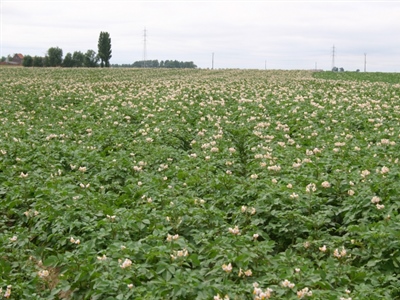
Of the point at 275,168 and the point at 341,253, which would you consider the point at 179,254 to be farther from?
the point at 275,168

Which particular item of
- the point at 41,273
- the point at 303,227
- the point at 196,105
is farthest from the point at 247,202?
the point at 196,105

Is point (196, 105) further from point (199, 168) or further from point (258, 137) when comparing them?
point (199, 168)

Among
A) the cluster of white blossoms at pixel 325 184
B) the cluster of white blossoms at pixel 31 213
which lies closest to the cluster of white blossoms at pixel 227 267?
the cluster of white blossoms at pixel 325 184

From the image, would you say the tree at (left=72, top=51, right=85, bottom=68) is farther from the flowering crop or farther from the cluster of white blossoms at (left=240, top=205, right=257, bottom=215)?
the cluster of white blossoms at (left=240, top=205, right=257, bottom=215)

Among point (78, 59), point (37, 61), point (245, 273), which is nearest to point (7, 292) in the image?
point (245, 273)

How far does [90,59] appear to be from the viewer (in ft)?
250

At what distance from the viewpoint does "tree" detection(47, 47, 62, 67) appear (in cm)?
7506

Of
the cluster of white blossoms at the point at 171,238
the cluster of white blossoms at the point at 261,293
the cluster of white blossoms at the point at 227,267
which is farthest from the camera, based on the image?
the cluster of white blossoms at the point at 171,238

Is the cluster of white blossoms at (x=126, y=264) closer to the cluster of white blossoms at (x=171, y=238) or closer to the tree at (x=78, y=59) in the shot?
the cluster of white blossoms at (x=171, y=238)

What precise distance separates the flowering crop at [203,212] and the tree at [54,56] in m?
68.3

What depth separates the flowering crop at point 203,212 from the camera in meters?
4.17

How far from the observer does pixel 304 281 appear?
4000 mm

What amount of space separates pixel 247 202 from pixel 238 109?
7.28 meters

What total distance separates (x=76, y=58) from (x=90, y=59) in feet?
7.96
